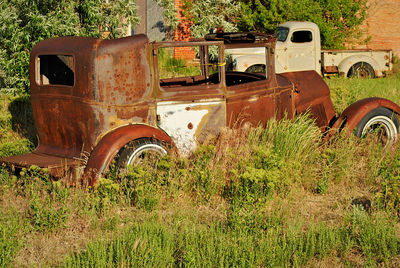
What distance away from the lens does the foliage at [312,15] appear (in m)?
17.1

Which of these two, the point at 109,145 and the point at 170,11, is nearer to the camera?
the point at 109,145

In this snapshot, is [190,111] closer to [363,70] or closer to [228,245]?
[228,245]

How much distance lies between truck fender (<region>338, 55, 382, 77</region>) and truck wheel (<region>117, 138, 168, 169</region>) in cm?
1182

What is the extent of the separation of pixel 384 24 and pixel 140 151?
18.7 meters

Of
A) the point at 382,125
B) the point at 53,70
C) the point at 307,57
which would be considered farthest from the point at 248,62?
the point at 53,70

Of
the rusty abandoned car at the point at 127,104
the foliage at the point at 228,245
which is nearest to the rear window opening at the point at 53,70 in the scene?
the rusty abandoned car at the point at 127,104

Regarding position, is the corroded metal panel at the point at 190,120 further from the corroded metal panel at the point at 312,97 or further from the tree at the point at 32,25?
the tree at the point at 32,25

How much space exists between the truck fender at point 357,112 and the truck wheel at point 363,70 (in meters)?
9.80

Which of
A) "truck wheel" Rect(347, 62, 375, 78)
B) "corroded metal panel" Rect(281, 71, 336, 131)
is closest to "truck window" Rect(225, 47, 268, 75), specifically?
"truck wheel" Rect(347, 62, 375, 78)

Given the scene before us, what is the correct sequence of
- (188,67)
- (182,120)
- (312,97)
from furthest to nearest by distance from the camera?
(188,67) → (312,97) → (182,120)

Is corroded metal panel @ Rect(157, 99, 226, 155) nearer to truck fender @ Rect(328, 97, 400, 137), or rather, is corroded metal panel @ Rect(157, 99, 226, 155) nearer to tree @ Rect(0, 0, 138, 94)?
truck fender @ Rect(328, 97, 400, 137)

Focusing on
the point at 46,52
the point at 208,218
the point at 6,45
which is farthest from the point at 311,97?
the point at 6,45

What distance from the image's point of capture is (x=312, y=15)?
17.1m

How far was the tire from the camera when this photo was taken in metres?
6.77
